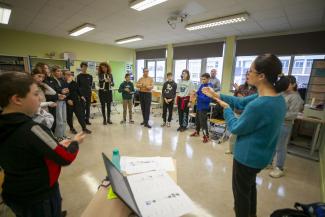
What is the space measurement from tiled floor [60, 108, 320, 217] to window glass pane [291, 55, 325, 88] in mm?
2441

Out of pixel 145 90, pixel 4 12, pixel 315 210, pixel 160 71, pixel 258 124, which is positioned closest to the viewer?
pixel 258 124

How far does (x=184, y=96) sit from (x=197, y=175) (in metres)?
2.35

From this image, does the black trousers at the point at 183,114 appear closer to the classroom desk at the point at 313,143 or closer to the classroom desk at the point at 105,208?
the classroom desk at the point at 313,143

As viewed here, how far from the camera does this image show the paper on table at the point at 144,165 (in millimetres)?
1180

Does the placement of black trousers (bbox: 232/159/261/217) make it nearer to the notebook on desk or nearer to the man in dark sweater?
the notebook on desk

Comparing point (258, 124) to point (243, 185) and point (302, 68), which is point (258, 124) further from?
point (302, 68)

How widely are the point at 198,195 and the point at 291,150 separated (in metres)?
2.80

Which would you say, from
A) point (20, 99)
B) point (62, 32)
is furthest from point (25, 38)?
point (20, 99)

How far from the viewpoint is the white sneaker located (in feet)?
8.44

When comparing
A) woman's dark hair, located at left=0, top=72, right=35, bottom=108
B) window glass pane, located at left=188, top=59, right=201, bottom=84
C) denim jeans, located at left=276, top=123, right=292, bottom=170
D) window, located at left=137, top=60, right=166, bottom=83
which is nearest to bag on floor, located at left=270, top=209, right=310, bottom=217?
denim jeans, located at left=276, top=123, right=292, bottom=170

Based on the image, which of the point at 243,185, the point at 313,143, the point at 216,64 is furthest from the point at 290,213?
the point at 216,64

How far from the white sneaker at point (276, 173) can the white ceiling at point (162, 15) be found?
2.83m

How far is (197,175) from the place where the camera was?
2516 mm

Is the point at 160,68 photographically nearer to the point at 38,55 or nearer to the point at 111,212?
the point at 38,55
